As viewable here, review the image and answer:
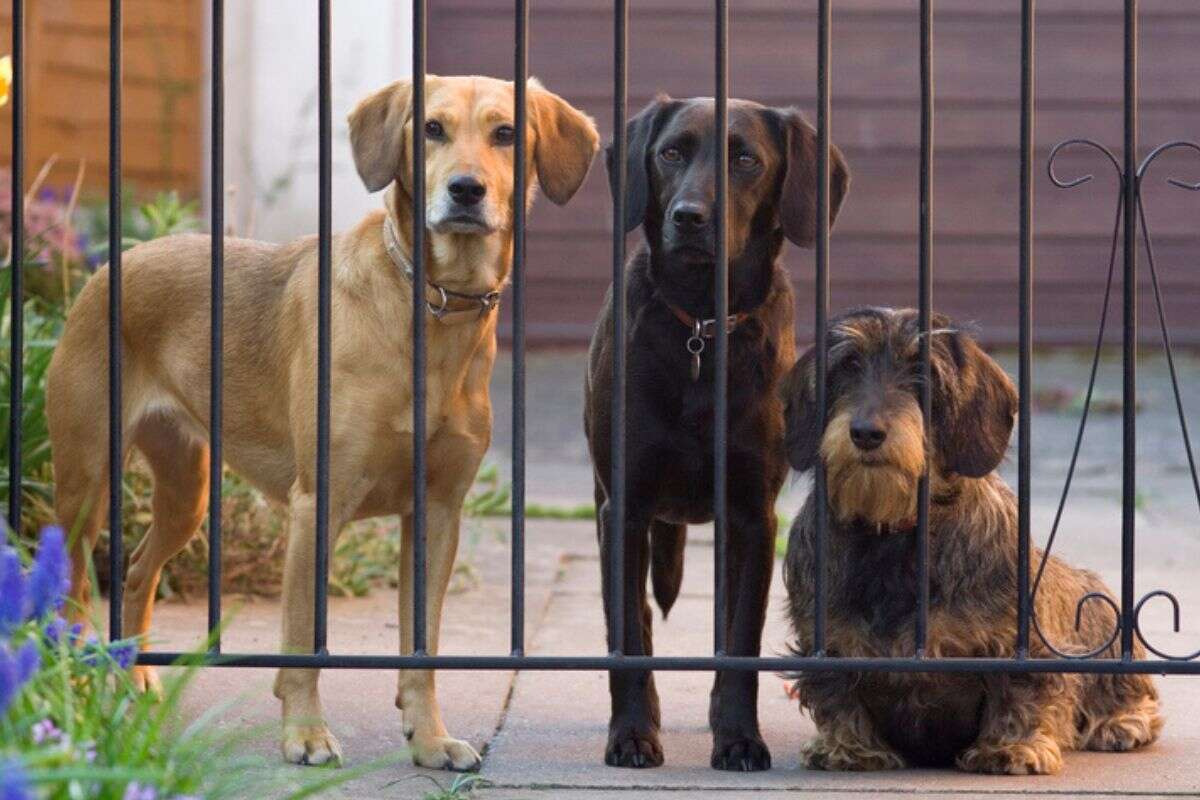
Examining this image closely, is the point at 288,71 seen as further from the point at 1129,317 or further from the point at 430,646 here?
→ the point at 1129,317

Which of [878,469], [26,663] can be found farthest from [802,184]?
[26,663]

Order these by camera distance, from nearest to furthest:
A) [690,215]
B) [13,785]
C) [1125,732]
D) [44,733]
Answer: [13,785] < [44,733] < [690,215] < [1125,732]

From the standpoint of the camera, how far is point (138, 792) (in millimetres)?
2254

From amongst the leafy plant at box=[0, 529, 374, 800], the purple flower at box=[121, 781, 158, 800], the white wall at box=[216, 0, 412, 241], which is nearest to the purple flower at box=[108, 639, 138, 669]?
the leafy plant at box=[0, 529, 374, 800]

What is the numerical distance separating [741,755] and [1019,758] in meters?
0.56

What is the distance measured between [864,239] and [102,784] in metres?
9.53

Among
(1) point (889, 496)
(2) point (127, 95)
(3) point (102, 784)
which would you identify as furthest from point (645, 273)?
(2) point (127, 95)

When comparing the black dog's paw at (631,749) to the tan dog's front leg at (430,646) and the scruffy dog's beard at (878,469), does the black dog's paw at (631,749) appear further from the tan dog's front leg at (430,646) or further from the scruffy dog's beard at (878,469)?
the scruffy dog's beard at (878,469)

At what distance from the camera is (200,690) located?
14.3 feet

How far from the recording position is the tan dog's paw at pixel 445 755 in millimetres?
3773

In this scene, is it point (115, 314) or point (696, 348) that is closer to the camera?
point (115, 314)

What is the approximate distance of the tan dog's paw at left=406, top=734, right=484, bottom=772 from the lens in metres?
3.77

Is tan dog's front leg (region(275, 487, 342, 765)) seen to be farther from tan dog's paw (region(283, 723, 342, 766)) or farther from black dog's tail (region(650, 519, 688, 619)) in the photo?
black dog's tail (region(650, 519, 688, 619))

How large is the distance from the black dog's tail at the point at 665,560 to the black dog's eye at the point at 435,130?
3.83 ft
